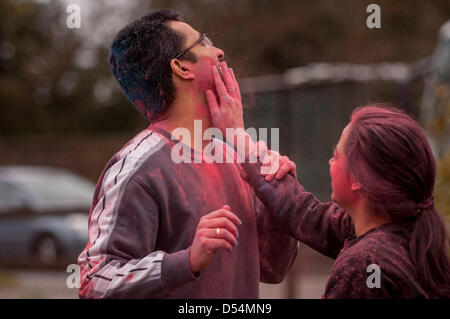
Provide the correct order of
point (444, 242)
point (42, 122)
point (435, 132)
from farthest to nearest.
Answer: point (42, 122), point (435, 132), point (444, 242)

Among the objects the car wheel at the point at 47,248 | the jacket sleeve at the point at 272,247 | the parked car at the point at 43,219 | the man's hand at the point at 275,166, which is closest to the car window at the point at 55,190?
the parked car at the point at 43,219

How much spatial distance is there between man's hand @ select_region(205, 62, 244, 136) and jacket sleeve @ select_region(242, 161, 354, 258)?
4.8 inches

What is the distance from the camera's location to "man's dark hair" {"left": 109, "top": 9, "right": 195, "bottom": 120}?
193 cm

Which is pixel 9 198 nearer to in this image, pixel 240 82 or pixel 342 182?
pixel 240 82

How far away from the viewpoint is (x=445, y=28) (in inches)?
341

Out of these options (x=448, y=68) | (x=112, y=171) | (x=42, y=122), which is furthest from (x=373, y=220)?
(x=42, y=122)

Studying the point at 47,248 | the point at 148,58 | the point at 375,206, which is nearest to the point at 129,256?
the point at 148,58

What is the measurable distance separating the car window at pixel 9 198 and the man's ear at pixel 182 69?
764 cm

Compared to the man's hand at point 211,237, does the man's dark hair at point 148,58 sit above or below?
above

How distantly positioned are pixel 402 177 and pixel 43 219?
7.29 meters

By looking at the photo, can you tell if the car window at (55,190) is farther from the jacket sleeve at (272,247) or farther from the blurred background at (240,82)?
the jacket sleeve at (272,247)

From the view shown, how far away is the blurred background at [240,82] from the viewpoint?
259 cm
